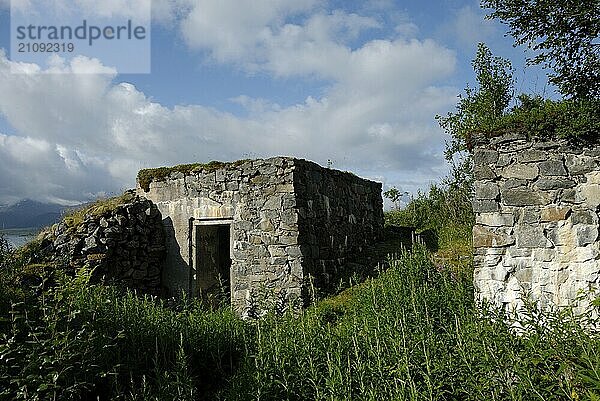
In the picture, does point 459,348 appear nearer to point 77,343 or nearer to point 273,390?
point 273,390

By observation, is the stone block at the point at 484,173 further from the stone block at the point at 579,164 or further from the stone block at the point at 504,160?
the stone block at the point at 579,164

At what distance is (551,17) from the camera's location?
23.6 ft

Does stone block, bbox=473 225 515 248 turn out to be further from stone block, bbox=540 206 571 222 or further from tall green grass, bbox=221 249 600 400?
tall green grass, bbox=221 249 600 400

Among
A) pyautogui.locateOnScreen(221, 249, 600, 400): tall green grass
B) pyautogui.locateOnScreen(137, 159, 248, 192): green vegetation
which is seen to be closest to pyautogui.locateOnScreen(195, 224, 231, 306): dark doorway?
pyautogui.locateOnScreen(137, 159, 248, 192): green vegetation

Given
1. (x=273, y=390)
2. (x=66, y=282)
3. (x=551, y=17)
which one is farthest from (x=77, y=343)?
(x=551, y=17)

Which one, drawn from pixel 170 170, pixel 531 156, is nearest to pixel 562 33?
pixel 531 156

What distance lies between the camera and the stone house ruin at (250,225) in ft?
28.0

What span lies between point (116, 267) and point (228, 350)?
4.03 metres

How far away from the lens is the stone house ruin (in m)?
8.52

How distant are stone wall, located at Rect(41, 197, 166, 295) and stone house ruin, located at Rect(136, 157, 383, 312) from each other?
9.8 inches

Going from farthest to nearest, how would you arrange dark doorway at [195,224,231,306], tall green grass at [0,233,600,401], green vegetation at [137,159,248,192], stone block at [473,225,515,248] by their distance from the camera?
dark doorway at [195,224,231,306], green vegetation at [137,159,248,192], stone block at [473,225,515,248], tall green grass at [0,233,600,401]

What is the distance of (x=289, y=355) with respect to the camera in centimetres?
457

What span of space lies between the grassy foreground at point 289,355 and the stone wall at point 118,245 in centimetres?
171

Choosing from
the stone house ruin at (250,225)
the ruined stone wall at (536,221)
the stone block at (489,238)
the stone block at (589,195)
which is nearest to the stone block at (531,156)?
the ruined stone wall at (536,221)
